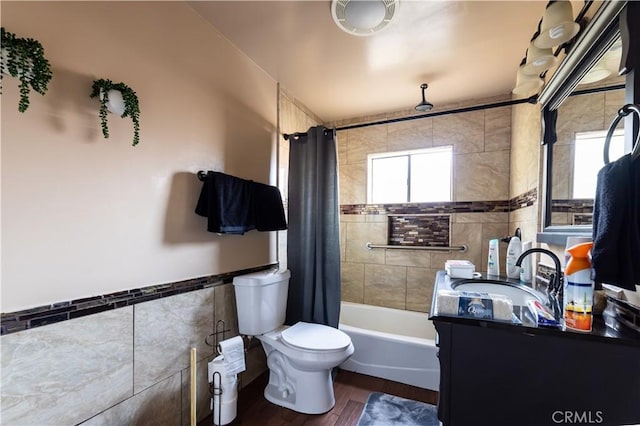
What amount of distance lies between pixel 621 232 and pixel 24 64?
6.10 feet

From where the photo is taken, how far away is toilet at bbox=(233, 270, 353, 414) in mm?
1669

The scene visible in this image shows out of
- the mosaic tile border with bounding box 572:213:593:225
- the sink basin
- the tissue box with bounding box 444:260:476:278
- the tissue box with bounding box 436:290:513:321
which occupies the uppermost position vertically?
the mosaic tile border with bounding box 572:213:593:225

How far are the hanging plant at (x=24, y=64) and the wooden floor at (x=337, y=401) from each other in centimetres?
179

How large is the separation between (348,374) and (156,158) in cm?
205

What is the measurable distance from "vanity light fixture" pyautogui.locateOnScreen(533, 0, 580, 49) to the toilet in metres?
1.82

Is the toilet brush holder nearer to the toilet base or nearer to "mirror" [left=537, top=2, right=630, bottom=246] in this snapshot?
the toilet base

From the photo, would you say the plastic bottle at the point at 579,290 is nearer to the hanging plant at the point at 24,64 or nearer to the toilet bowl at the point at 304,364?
the toilet bowl at the point at 304,364

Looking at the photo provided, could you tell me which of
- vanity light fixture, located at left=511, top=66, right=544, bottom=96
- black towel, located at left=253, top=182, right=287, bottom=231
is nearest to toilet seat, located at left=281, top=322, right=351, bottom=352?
black towel, located at left=253, top=182, right=287, bottom=231

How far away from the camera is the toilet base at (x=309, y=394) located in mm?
1743

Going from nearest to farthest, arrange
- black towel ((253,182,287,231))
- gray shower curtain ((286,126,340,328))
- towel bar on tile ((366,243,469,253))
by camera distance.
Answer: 1. black towel ((253,182,287,231))
2. gray shower curtain ((286,126,340,328))
3. towel bar on tile ((366,243,469,253))

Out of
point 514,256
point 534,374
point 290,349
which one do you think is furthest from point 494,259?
point 290,349

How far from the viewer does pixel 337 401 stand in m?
1.86

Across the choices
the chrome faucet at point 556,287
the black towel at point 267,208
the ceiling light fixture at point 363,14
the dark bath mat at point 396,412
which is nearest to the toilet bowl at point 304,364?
the dark bath mat at point 396,412

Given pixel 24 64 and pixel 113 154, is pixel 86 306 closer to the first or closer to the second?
pixel 113 154
